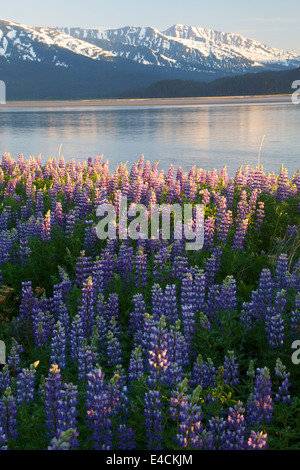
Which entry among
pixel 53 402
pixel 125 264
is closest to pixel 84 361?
pixel 53 402

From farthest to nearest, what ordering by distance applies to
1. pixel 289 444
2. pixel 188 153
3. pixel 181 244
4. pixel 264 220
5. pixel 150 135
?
pixel 150 135 < pixel 188 153 < pixel 264 220 < pixel 181 244 < pixel 289 444

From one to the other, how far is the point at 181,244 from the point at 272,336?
2.45 m

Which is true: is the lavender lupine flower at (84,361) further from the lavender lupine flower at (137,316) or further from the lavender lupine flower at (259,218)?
the lavender lupine flower at (259,218)

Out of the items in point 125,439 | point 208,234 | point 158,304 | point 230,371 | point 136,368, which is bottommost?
point 125,439

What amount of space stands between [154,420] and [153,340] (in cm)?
53

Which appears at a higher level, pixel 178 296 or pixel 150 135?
pixel 150 135

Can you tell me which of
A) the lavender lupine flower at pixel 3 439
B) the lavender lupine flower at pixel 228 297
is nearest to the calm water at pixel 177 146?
the lavender lupine flower at pixel 228 297

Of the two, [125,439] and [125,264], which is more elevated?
[125,264]

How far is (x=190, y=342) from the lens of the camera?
4.50m

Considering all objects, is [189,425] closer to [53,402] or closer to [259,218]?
[53,402]

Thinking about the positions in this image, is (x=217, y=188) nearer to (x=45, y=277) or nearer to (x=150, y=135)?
(x=45, y=277)

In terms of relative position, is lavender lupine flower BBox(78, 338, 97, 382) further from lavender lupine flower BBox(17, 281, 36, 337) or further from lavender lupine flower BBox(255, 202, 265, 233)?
lavender lupine flower BBox(255, 202, 265, 233)

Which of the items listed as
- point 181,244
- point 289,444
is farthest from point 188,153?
point 289,444

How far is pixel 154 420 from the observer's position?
3.37 m
